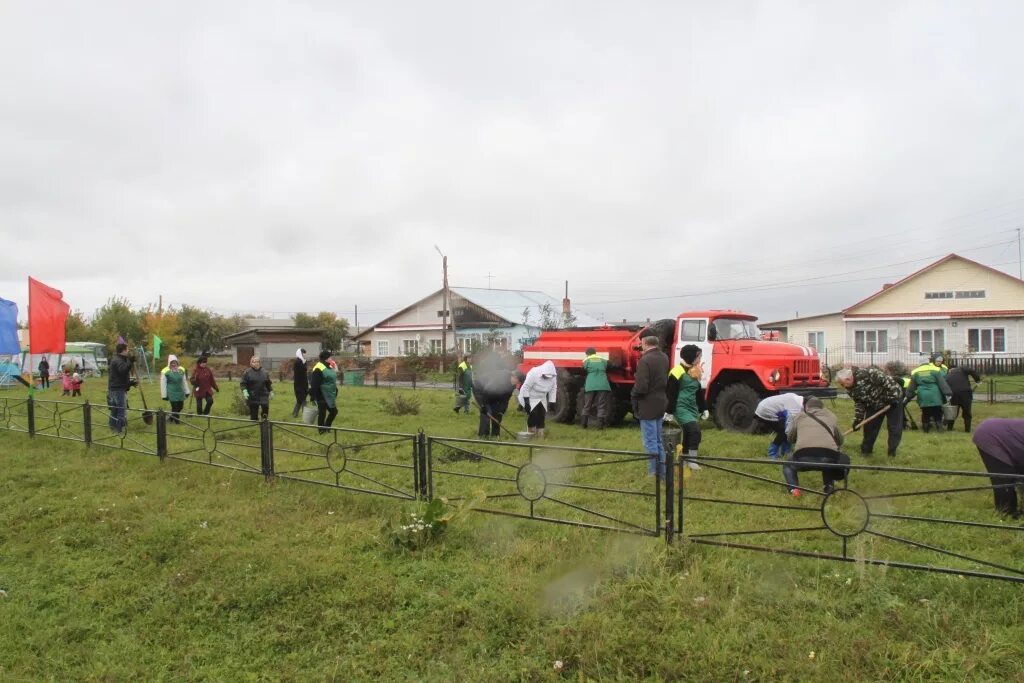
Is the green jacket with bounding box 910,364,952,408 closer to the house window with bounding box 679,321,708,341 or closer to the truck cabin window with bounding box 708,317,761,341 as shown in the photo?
the truck cabin window with bounding box 708,317,761,341

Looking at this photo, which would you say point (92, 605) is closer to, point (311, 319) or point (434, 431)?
point (434, 431)

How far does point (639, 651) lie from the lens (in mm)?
3674

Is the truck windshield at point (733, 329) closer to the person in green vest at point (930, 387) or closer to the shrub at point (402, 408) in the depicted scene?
the person in green vest at point (930, 387)

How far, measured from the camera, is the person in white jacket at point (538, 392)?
10.2 m

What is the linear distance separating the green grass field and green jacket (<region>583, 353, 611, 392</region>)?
4792mm

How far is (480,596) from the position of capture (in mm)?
4355

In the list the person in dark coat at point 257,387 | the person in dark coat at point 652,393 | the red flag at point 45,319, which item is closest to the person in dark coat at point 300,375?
the person in dark coat at point 257,387

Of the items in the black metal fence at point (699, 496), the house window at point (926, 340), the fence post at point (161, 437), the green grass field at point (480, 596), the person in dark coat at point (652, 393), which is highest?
the house window at point (926, 340)

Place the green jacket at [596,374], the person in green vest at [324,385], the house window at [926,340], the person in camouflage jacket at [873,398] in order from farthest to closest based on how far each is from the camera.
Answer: the house window at [926,340], the green jacket at [596,374], the person in green vest at [324,385], the person in camouflage jacket at [873,398]

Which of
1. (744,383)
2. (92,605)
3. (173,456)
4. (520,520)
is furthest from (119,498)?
(744,383)

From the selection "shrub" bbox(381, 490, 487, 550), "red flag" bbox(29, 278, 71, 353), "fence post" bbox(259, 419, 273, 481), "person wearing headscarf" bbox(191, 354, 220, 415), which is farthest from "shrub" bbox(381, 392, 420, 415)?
"shrub" bbox(381, 490, 487, 550)

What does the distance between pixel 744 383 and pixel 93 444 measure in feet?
33.2

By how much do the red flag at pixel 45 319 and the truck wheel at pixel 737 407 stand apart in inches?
439

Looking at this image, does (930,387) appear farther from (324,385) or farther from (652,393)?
(324,385)
